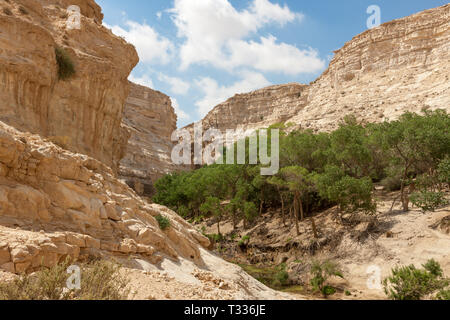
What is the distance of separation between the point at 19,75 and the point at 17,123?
8.35 ft

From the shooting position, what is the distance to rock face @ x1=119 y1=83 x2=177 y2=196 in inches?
1828

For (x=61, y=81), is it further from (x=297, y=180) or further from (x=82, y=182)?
(x=297, y=180)

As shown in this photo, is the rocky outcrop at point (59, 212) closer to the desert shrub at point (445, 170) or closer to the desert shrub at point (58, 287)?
the desert shrub at point (58, 287)

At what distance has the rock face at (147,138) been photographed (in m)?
46.4

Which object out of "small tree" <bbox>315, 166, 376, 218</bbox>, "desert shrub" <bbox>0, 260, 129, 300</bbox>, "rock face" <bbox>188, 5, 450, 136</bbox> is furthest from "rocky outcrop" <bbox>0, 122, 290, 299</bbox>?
"rock face" <bbox>188, 5, 450, 136</bbox>

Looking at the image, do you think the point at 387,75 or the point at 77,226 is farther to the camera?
the point at 387,75

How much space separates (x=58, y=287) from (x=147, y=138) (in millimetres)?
52223

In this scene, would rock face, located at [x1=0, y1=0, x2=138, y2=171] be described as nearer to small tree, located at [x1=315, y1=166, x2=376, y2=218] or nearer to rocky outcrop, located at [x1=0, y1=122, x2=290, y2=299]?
rocky outcrop, located at [x1=0, y1=122, x2=290, y2=299]

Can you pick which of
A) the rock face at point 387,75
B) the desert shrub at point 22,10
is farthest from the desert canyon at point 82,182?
the rock face at point 387,75

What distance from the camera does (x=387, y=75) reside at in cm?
5006

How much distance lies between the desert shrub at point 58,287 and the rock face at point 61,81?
6.76 meters

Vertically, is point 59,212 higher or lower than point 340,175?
lower

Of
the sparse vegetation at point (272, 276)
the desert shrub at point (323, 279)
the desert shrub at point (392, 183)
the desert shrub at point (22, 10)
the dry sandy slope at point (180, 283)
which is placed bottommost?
the sparse vegetation at point (272, 276)

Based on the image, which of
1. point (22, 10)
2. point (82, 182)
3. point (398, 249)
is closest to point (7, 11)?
point (22, 10)
